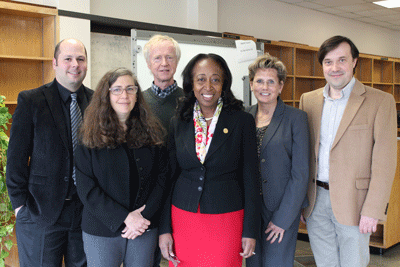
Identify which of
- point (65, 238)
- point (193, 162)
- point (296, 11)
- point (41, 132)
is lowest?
point (65, 238)

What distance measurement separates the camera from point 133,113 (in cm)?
190

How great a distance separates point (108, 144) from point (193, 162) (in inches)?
16.5

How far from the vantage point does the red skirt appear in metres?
1.73

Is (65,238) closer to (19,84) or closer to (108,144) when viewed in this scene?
(108,144)

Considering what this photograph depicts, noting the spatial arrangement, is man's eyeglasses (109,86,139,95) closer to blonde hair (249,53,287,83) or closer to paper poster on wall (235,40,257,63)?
blonde hair (249,53,287,83)

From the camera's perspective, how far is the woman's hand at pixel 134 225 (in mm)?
1725

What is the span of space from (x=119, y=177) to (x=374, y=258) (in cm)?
313

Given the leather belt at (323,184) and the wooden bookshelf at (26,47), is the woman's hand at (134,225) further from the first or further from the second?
the wooden bookshelf at (26,47)

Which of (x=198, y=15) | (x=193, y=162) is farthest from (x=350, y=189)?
(x=198, y=15)

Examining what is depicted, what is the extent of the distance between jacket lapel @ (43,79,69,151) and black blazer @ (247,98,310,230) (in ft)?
3.62

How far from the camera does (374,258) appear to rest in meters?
3.73

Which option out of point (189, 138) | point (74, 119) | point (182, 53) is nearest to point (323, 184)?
point (189, 138)

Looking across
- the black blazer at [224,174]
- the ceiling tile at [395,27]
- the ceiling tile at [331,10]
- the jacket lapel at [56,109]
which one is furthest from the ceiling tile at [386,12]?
the jacket lapel at [56,109]

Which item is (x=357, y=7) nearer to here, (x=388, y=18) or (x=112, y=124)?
(x=388, y=18)
